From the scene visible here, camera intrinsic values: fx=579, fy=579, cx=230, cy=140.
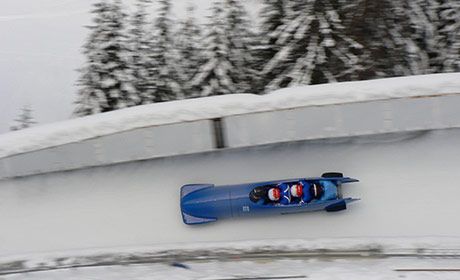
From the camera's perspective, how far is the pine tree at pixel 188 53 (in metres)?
11.2

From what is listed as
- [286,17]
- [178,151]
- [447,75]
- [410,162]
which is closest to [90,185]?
[178,151]

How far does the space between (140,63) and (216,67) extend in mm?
1728

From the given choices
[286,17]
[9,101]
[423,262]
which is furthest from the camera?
[9,101]

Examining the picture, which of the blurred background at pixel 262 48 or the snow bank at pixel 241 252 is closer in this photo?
the snow bank at pixel 241 252

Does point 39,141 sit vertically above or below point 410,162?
above

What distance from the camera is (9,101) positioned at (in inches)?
680

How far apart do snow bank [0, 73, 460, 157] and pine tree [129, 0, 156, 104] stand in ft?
16.0

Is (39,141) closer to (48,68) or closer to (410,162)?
(410,162)

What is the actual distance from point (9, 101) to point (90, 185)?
12.1m

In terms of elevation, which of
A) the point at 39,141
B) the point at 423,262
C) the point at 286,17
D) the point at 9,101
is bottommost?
the point at 423,262

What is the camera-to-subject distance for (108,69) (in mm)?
10766

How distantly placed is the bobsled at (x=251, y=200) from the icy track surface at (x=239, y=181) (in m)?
0.15

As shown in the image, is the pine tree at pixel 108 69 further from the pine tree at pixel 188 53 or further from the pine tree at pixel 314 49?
the pine tree at pixel 314 49

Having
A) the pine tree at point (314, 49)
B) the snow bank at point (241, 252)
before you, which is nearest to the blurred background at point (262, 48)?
the pine tree at point (314, 49)
